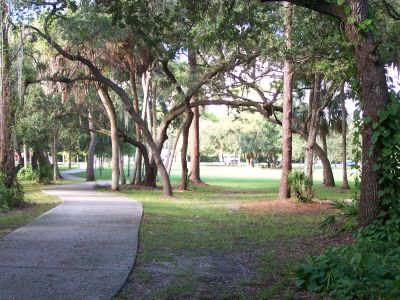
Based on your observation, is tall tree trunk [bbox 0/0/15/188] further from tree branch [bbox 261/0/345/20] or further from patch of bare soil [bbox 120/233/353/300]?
tree branch [bbox 261/0/345/20]

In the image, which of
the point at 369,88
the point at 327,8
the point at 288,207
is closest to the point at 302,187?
the point at 288,207

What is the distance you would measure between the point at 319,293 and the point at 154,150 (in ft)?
53.6

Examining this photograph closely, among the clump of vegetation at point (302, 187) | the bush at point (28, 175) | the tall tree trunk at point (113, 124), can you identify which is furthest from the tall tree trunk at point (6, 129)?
the bush at point (28, 175)

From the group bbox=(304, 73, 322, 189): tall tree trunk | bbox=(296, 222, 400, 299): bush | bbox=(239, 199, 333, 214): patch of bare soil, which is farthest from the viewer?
bbox=(304, 73, 322, 189): tall tree trunk

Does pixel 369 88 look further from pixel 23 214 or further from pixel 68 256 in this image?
pixel 23 214

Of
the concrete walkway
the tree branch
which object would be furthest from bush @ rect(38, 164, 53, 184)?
the tree branch

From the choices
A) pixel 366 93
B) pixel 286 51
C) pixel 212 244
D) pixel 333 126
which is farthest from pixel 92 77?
pixel 333 126

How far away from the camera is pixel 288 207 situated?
15422 mm

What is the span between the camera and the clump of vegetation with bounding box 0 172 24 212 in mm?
13978

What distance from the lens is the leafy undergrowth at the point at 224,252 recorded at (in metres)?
6.05

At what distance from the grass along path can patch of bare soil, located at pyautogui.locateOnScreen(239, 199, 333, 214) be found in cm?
6

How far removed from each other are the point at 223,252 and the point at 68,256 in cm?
261

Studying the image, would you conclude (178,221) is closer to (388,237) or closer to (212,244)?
(212,244)

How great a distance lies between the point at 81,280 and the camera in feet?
20.3
